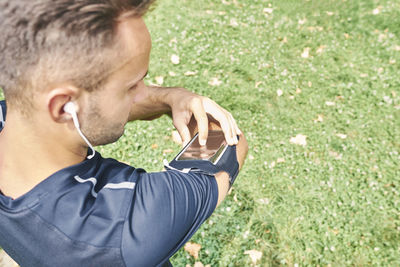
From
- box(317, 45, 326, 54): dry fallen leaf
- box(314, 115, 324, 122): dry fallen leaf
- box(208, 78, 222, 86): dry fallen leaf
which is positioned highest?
box(208, 78, 222, 86): dry fallen leaf

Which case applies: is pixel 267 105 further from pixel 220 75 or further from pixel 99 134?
pixel 99 134

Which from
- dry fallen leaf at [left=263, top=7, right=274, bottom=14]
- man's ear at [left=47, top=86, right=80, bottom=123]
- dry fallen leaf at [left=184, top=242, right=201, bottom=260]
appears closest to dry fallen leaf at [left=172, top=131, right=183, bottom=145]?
dry fallen leaf at [left=184, top=242, right=201, bottom=260]

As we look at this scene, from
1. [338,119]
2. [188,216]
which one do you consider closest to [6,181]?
[188,216]

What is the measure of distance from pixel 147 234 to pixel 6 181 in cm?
57

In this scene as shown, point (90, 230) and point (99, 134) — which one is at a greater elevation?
point (99, 134)

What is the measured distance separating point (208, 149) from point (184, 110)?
314 mm

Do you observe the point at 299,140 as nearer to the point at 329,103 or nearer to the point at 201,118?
the point at 329,103

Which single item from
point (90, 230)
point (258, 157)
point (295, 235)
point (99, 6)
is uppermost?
point (99, 6)

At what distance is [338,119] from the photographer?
197 inches

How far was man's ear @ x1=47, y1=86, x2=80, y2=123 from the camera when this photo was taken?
3.79 ft

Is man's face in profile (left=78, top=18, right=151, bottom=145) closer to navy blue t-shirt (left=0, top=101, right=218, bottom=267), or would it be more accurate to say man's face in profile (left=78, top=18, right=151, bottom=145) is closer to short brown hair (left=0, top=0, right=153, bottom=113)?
short brown hair (left=0, top=0, right=153, bottom=113)

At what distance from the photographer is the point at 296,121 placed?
16.2 feet

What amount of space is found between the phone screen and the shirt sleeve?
22 cm

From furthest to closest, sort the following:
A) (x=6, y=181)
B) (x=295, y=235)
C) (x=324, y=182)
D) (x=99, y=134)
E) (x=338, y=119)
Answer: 1. (x=338, y=119)
2. (x=324, y=182)
3. (x=295, y=235)
4. (x=99, y=134)
5. (x=6, y=181)
